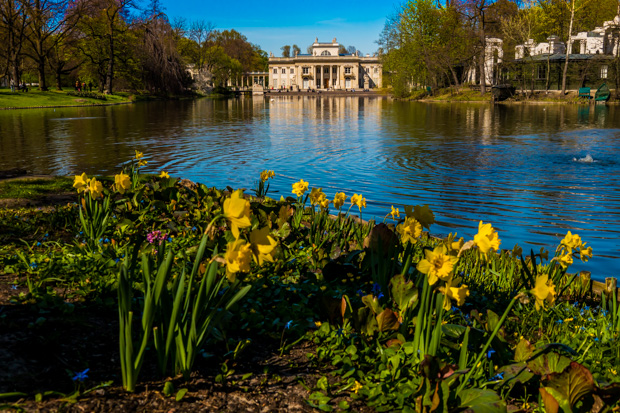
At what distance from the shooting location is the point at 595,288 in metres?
3.92

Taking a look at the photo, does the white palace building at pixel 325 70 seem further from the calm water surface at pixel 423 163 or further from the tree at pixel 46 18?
the calm water surface at pixel 423 163

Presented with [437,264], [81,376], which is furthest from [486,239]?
[81,376]

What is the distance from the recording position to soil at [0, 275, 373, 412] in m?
2.15

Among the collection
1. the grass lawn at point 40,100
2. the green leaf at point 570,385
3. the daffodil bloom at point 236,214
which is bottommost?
the green leaf at point 570,385

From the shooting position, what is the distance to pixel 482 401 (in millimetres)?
2068

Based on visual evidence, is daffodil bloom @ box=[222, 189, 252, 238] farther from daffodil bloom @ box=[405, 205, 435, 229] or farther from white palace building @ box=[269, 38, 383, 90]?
white palace building @ box=[269, 38, 383, 90]

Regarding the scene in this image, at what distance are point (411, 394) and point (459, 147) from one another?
13179 mm

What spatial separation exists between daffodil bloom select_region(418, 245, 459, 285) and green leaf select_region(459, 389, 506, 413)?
0.57 meters

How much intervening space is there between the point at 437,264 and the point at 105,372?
5.28 feet

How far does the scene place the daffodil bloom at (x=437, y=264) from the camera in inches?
74.1

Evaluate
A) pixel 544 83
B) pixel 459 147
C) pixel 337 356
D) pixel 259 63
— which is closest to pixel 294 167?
pixel 459 147

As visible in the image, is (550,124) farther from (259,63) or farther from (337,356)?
(259,63)

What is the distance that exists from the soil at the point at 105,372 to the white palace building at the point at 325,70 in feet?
429

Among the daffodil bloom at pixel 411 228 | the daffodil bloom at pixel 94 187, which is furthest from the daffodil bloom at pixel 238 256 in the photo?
the daffodil bloom at pixel 94 187
